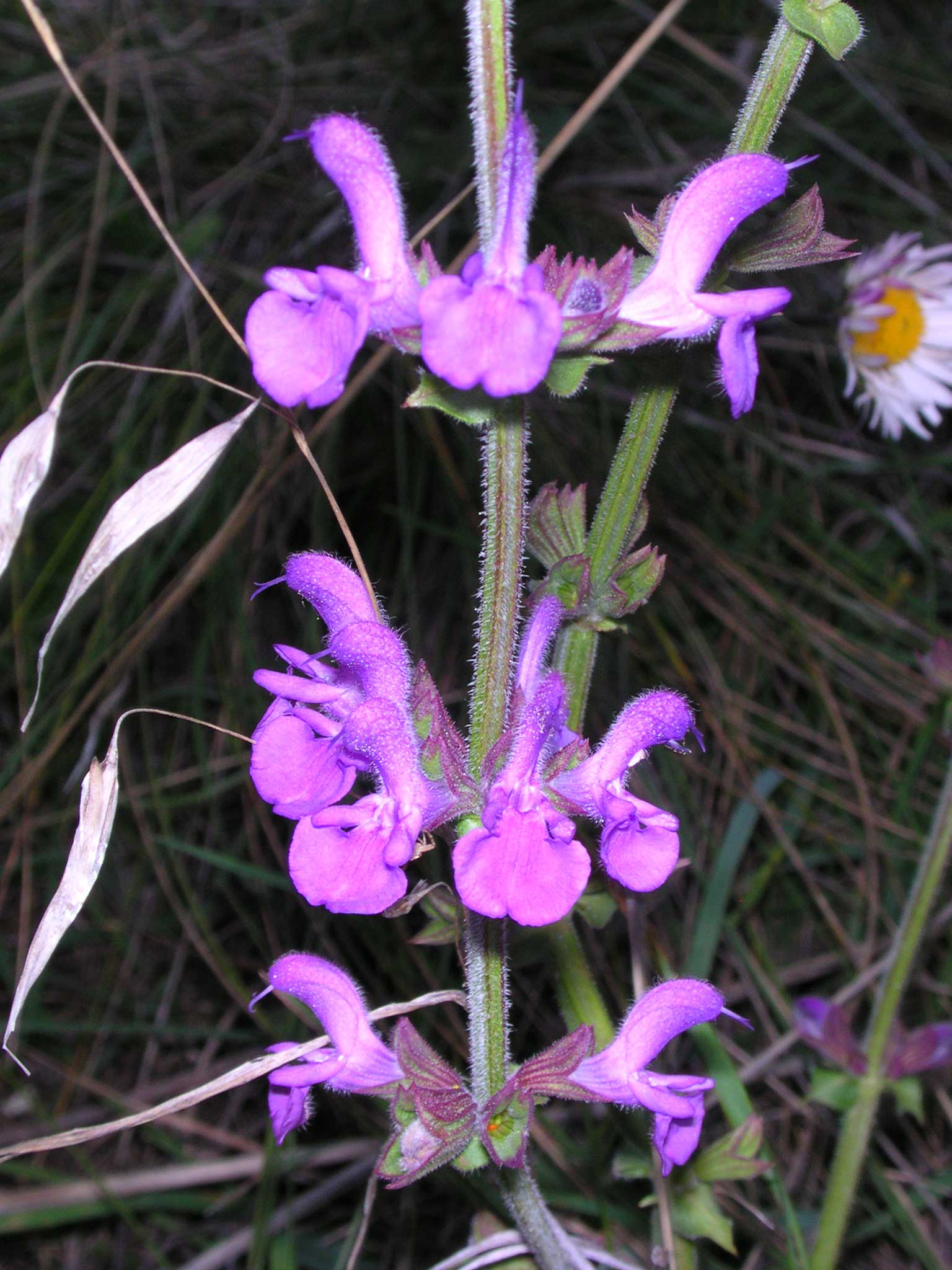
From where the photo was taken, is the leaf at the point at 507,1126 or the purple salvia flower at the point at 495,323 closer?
the purple salvia flower at the point at 495,323

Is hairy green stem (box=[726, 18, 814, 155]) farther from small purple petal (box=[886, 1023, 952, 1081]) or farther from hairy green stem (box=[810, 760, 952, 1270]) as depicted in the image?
small purple petal (box=[886, 1023, 952, 1081])

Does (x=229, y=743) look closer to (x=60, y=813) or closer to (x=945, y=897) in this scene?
(x=60, y=813)

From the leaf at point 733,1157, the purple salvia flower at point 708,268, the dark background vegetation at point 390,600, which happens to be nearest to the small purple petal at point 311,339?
the purple salvia flower at point 708,268

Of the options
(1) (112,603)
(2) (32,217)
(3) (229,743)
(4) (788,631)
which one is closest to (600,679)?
(4) (788,631)

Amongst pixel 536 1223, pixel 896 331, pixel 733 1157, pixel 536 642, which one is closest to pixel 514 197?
pixel 536 642

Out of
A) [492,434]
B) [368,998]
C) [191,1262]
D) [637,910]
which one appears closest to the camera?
[492,434]

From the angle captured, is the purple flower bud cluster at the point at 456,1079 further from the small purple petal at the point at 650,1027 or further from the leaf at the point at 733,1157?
the leaf at the point at 733,1157

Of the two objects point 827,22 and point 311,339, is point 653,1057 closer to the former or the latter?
point 311,339
